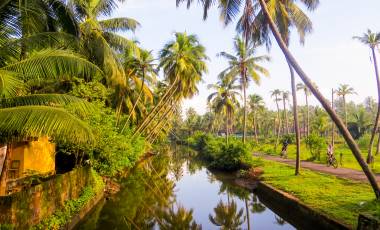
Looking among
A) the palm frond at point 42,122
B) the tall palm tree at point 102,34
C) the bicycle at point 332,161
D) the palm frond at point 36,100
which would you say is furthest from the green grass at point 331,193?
the tall palm tree at point 102,34

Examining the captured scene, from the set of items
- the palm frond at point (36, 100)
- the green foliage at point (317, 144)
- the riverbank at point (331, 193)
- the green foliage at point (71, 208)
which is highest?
the palm frond at point (36, 100)

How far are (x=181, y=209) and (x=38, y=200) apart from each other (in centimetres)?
753

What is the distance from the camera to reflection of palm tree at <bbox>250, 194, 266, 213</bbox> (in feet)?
49.4

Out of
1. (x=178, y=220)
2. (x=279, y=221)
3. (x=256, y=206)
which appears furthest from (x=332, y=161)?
(x=178, y=220)

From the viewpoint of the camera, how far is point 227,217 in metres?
14.1

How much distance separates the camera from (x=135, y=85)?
1256 inches

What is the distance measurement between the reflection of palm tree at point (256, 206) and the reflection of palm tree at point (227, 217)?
59cm

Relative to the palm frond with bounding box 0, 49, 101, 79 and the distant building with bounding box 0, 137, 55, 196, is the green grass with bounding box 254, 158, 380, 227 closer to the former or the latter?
the palm frond with bounding box 0, 49, 101, 79

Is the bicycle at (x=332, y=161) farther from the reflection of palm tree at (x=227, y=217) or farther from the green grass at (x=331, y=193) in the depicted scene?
the reflection of palm tree at (x=227, y=217)

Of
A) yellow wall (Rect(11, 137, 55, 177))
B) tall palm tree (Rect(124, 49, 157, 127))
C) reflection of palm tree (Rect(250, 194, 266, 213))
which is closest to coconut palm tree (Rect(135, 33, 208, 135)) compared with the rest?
tall palm tree (Rect(124, 49, 157, 127))

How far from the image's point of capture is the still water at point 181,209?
12.7 metres

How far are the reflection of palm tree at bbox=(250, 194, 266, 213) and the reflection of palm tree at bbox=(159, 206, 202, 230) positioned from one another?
2.77 metres

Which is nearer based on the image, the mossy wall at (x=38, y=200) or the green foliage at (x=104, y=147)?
the mossy wall at (x=38, y=200)

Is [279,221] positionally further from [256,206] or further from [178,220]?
[178,220]
